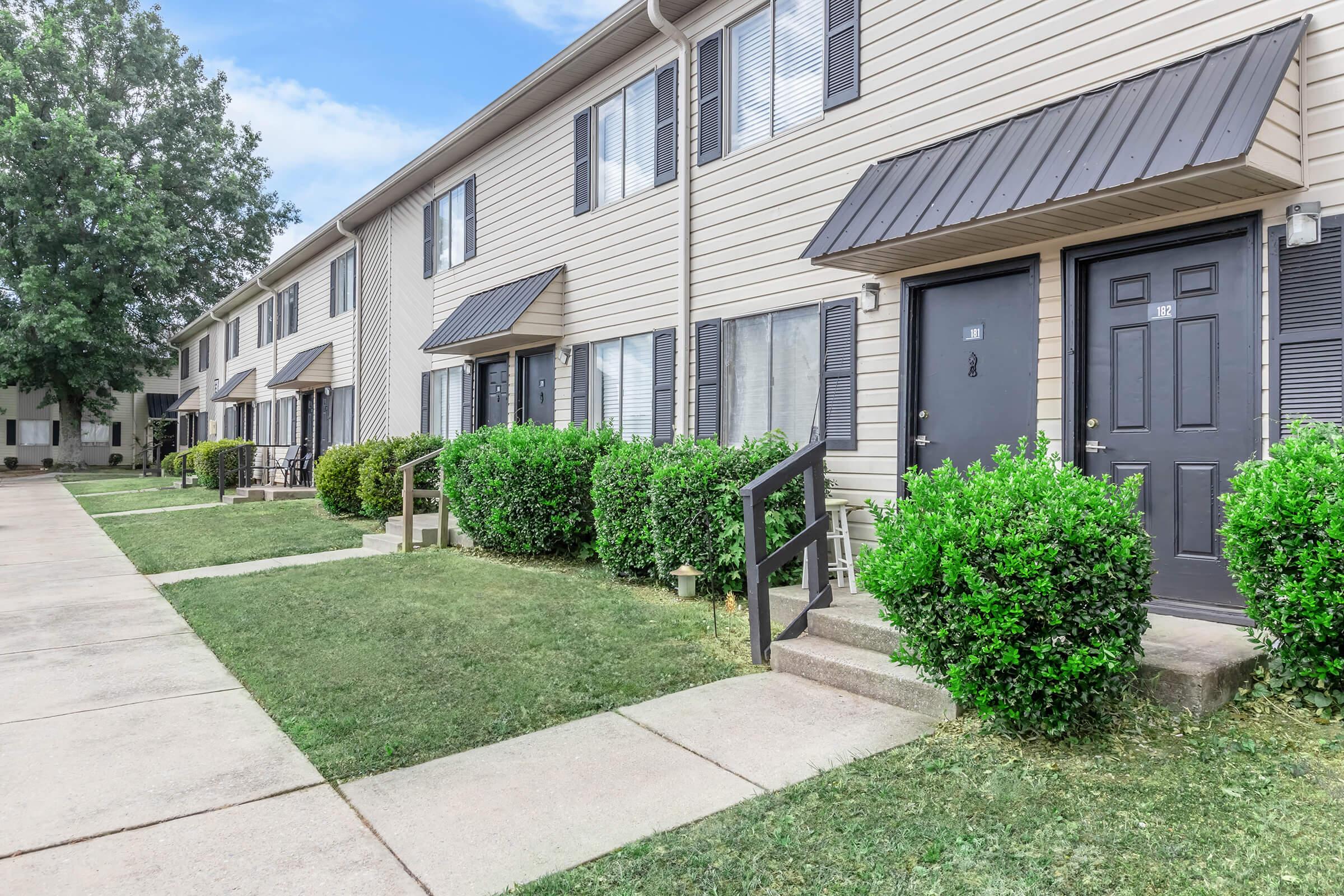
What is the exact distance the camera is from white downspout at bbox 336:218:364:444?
16047 millimetres

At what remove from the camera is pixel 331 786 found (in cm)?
329

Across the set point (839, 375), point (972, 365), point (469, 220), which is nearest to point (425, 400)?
point (469, 220)

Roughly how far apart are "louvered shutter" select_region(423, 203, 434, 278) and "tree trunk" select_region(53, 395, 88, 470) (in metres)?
24.6

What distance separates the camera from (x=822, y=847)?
271 centimetres

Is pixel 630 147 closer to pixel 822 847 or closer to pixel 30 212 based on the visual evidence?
pixel 822 847

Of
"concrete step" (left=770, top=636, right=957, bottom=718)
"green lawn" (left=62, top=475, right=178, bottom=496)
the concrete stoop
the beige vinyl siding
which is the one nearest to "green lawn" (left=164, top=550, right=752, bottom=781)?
"concrete step" (left=770, top=636, right=957, bottom=718)

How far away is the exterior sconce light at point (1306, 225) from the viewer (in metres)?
4.20

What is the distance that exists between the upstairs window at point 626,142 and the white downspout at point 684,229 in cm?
59

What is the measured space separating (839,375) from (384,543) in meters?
5.77

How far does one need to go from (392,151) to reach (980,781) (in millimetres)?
55756

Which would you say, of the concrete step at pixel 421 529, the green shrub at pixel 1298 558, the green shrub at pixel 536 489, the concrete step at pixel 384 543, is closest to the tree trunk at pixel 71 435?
the concrete step at pixel 421 529

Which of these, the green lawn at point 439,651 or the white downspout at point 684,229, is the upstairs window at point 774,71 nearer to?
the white downspout at point 684,229

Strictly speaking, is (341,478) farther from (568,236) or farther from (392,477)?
(568,236)

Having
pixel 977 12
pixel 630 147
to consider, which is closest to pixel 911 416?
pixel 977 12
